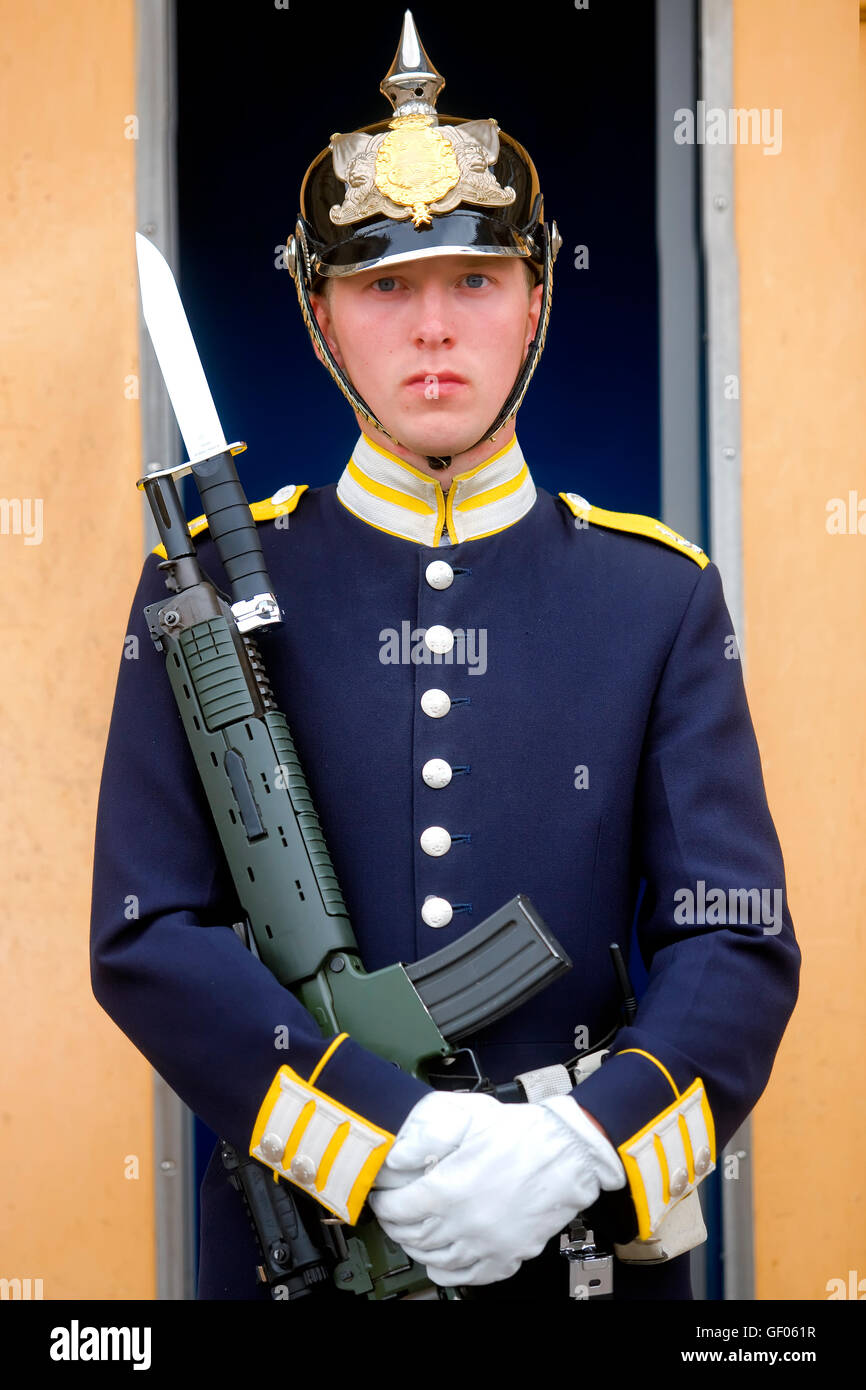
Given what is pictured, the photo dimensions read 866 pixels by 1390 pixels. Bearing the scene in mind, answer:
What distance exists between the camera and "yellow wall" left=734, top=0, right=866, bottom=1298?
2.38 meters

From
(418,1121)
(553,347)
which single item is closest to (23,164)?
(553,347)

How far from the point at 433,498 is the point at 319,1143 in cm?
79

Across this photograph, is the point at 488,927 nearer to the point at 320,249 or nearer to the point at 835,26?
the point at 320,249

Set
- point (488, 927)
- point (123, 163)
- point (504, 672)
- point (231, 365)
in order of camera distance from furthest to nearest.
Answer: point (231, 365) → point (123, 163) → point (504, 672) → point (488, 927)

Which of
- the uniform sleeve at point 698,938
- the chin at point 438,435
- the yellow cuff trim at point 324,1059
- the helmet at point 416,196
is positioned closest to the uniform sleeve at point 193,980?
the yellow cuff trim at point 324,1059

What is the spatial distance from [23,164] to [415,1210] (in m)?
1.68

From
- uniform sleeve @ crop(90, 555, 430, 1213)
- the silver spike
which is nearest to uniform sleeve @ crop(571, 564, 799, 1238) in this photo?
uniform sleeve @ crop(90, 555, 430, 1213)

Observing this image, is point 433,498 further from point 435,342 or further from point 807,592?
point 807,592

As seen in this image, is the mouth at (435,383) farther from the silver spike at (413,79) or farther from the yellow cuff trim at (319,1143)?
the yellow cuff trim at (319,1143)

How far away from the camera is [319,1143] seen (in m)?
1.62

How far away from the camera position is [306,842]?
1.74 m

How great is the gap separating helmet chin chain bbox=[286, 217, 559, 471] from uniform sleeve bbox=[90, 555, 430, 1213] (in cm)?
35

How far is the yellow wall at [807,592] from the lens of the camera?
2.38 m

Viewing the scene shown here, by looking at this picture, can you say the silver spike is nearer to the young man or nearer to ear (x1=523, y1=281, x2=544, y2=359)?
the young man
